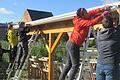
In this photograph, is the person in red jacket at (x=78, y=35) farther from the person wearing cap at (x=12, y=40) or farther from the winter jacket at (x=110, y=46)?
the person wearing cap at (x=12, y=40)

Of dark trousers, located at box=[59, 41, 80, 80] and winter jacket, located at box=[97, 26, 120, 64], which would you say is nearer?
winter jacket, located at box=[97, 26, 120, 64]

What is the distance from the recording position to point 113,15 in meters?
8.27

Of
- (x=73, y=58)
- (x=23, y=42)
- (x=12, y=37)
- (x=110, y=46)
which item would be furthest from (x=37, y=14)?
(x=110, y=46)

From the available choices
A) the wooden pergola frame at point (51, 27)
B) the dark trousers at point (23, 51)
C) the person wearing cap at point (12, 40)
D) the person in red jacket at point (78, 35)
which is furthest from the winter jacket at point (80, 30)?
the person wearing cap at point (12, 40)

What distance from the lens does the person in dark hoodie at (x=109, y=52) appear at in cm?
709

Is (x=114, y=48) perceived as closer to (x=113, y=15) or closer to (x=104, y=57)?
(x=104, y=57)

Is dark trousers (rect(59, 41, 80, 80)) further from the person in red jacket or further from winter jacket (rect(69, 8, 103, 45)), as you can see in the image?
winter jacket (rect(69, 8, 103, 45))

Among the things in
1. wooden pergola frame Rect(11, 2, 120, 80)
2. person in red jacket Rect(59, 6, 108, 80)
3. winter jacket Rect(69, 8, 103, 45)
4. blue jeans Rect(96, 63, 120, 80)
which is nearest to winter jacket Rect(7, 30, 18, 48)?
wooden pergola frame Rect(11, 2, 120, 80)

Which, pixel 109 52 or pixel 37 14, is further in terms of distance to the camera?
pixel 37 14

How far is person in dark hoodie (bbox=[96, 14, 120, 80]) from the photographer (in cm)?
709

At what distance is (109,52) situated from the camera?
23.4 feet

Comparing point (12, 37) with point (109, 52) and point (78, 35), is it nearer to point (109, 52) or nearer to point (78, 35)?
point (78, 35)

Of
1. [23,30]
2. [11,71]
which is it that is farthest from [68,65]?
[11,71]

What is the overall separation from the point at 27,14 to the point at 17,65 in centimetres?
4757
